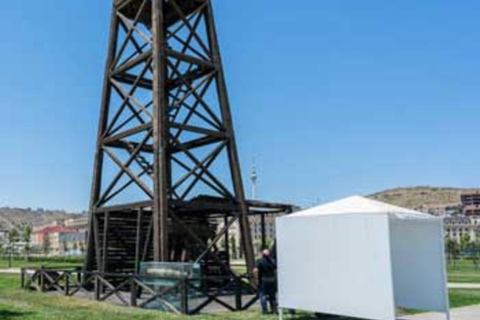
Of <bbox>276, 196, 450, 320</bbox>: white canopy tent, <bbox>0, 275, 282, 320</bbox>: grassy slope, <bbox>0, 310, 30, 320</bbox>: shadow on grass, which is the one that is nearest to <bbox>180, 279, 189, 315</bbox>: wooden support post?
<bbox>0, 275, 282, 320</bbox>: grassy slope

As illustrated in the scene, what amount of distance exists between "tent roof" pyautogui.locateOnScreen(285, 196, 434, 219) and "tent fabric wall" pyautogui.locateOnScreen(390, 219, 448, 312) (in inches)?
22.1

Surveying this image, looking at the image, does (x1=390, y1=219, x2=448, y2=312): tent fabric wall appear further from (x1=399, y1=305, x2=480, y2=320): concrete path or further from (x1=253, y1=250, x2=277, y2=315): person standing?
(x1=253, y1=250, x2=277, y2=315): person standing

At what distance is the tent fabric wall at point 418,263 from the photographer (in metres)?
11.0

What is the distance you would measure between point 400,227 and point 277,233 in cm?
266

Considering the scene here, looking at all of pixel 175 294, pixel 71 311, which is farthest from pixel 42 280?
pixel 175 294

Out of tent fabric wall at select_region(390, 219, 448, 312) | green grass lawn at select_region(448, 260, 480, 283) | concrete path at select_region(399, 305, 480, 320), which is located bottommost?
green grass lawn at select_region(448, 260, 480, 283)

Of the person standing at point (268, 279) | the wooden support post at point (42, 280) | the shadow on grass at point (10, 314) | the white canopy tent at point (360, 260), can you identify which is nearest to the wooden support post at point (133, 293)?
the shadow on grass at point (10, 314)

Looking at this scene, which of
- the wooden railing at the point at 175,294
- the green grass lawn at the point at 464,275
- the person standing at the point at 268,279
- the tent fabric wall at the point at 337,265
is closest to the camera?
the tent fabric wall at the point at 337,265

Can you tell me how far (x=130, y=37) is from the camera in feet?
65.3

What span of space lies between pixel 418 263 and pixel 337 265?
2061 millimetres

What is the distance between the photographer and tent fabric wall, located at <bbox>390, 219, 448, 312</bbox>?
1103 centimetres

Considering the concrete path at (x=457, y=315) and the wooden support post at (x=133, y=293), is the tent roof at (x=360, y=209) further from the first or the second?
the wooden support post at (x=133, y=293)

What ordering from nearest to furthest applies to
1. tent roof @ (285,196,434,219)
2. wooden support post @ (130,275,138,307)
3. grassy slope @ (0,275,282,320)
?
tent roof @ (285,196,434,219), grassy slope @ (0,275,282,320), wooden support post @ (130,275,138,307)

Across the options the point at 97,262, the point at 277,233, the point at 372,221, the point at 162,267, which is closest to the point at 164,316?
the point at 162,267
